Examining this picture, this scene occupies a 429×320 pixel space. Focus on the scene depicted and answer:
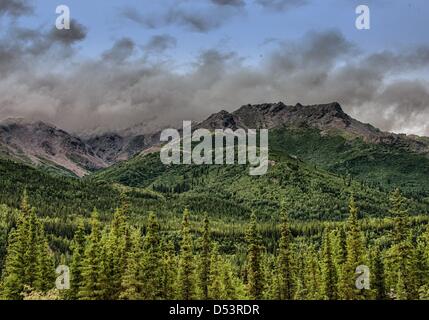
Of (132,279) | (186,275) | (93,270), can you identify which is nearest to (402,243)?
(186,275)

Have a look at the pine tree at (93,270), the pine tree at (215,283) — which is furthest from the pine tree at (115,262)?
the pine tree at (215,283)

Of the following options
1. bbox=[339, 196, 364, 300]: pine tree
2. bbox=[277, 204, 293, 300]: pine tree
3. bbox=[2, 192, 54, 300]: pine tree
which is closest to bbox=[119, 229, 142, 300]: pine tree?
bbox=[2, 192, 54, 300]: pine tree

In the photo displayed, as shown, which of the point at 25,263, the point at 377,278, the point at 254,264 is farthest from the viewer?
the point at 377,278

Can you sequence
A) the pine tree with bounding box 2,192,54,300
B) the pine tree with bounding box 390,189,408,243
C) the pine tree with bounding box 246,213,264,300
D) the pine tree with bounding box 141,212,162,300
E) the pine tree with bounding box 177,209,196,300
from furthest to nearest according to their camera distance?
the pine tree with bounding box 177,209,196,300 → the pine tree with bounding box 246,213,264,300 → the pine tree with bounding box 390,189,408,243 → the pine tree with bounding box 2,192,54,300 → the pine tree with bounding box 141,212,162,300

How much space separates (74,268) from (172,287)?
1697cm

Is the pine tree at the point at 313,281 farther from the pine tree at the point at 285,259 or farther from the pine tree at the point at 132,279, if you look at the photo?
the pine tree at the point at 132,279

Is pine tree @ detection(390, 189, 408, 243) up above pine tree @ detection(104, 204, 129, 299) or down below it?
above

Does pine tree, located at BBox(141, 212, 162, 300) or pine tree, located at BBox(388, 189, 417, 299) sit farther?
pine tree, located at BBox(388, 189, 417, 299)

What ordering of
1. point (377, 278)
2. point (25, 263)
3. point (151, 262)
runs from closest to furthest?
point (151, 262) → point (25, 263) → point (377, 278)

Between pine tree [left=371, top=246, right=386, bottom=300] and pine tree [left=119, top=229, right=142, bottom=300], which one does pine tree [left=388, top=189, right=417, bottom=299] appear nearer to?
pine tree [left=371, top=246, right=386, bottom=300]

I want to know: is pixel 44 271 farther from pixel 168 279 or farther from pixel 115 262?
pixel 168 279
